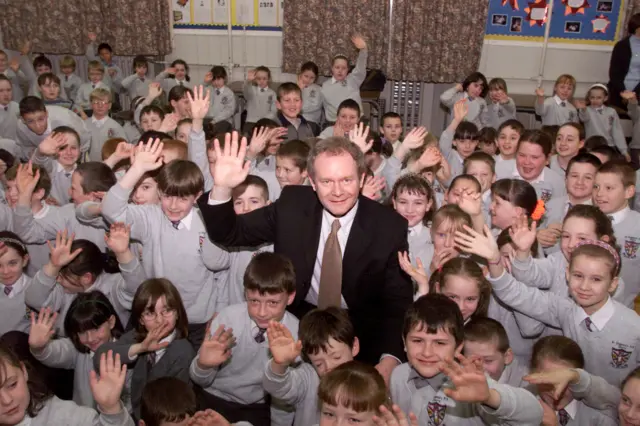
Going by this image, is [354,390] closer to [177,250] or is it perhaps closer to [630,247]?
[177,250]

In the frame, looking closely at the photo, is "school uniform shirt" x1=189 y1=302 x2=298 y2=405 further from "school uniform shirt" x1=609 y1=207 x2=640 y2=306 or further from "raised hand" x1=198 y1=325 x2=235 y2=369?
"school uniform shirt" x1=609 y1=207 x2=640 y2=306

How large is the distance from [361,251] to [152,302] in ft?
3.21

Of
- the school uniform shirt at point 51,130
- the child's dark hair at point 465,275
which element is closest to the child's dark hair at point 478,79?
the school uniform shirt at point 51,130

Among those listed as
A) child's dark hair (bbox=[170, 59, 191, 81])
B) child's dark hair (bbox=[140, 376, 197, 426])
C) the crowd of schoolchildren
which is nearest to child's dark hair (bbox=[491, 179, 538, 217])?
the crowd of schoolchildren

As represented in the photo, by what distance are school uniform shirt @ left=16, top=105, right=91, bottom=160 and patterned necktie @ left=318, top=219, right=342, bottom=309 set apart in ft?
11.4

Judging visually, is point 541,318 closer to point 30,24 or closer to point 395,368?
point 395,368

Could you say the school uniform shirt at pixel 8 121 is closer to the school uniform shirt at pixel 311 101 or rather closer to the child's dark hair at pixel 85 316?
the school uniform shirt at pixel 311 101

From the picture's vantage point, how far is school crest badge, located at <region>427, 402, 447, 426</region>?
77.3 inches

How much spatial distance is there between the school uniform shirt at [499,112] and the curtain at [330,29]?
67.7 inches

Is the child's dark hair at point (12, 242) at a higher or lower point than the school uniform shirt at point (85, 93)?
lower

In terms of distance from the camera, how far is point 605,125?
20.4 feet

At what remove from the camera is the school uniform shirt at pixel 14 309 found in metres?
2.81

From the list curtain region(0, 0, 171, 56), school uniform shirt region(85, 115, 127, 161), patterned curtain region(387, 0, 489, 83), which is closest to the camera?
school uniform shirt region(85, 115, 127, 161)

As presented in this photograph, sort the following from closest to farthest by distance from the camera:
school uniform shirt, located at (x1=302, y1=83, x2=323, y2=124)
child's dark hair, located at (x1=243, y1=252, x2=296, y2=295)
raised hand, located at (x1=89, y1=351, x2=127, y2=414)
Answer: raised hand, located at (x1=89, y1=351, x2=127, y2=414), child's dark hair, located at (x1=243, y1=252, x2=296, y2=295), school uniform shirt, located at (x1=302, y1=83, x2=323, y2=124)
